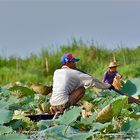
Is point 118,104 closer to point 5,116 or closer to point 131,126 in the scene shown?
point 131,126

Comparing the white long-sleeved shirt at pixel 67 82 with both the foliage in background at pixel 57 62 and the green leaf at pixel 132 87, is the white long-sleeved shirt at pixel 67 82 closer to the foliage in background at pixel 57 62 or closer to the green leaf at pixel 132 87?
the green leaf at pixel 132 87

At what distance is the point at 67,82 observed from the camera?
6.99 m

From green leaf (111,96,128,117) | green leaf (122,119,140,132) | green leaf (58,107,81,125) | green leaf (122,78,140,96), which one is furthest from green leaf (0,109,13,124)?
green leaf (122,78,140,96)

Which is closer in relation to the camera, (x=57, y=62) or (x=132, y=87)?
(x=132, y=87)

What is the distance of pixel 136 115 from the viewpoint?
547cm

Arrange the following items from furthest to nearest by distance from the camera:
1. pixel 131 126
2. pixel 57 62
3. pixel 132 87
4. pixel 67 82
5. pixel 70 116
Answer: pixel 57 62, pixel 132 87, pixel 67 82, pixel 70 116, pixel 131 126

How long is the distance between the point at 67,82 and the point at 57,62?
13.6 m

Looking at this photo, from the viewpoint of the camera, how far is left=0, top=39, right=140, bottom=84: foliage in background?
19.9 metres

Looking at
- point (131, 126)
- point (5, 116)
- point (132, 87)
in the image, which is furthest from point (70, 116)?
point (132, 87)

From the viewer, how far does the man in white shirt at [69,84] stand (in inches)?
273

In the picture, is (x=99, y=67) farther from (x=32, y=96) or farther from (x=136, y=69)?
(x=32, y=96)

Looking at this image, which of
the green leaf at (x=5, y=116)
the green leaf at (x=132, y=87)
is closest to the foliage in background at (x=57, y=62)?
the green leaf at (x=132, y=87)

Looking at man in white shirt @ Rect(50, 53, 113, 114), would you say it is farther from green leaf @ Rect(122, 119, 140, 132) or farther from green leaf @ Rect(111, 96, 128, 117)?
green leaf @ Rect(122, 119, 140, 132)

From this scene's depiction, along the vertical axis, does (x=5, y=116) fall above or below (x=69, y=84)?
below
